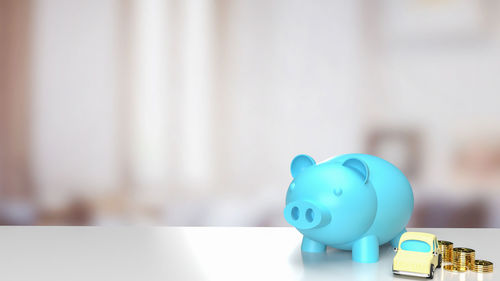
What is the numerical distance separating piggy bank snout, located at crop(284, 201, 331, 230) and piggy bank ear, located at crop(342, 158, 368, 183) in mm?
112

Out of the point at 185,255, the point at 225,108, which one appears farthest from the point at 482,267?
the point at 225,108

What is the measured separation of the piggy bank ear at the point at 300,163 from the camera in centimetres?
97

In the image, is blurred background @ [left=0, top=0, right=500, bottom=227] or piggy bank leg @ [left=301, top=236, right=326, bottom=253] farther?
blurred background @ [left=0, top=0, right=500, bottom=227]

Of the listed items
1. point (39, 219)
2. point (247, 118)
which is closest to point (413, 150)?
point (247, 118)

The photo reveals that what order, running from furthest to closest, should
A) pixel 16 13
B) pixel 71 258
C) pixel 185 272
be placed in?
pixel 16 13
pixel 71 258
pixel 185 272

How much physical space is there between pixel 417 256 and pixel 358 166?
0.19 metres

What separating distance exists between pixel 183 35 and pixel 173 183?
48cm

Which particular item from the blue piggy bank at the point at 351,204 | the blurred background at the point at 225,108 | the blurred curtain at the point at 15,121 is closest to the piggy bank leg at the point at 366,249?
the blue piggy bank at the point at 351,204

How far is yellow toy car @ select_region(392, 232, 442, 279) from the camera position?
2.58 ft

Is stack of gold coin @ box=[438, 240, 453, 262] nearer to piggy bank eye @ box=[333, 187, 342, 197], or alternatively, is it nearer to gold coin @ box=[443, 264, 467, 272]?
gold coin @ box=[443, 264, 467, 272]

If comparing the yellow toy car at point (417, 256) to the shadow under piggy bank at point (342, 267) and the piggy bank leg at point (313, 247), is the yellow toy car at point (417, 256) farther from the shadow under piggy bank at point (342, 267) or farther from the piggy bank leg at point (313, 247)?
the piggy bank leg at point (313, 247)

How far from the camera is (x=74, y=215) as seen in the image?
1511 mm

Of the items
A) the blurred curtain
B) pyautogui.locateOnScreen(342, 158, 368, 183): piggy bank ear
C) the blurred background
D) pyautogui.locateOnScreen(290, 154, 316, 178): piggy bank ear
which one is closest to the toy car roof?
pyautogui.locateOnScreen(342, 158, 368, 183): piggy bank ear

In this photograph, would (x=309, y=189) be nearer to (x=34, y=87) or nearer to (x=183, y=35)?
(x=183, y=35)
